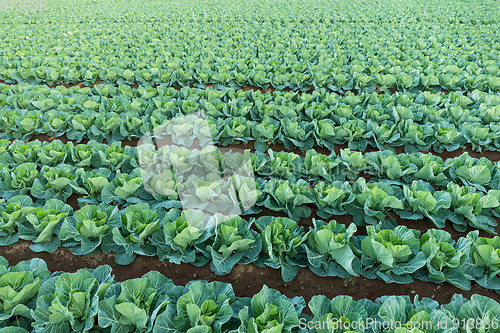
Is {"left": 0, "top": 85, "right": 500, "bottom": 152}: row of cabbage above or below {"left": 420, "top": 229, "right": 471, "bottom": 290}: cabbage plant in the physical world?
above

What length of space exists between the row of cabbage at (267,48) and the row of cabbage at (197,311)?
506 centimetres

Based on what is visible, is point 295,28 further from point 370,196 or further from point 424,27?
point 370,196

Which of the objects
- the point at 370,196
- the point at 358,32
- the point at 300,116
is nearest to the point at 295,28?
the point at 358,32

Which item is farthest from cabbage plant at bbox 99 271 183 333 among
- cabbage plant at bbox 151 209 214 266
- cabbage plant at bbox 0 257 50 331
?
cabbage plant at bbox 0 257 50 331

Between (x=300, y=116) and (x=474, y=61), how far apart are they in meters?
5.84

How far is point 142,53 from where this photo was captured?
8188 millimetres

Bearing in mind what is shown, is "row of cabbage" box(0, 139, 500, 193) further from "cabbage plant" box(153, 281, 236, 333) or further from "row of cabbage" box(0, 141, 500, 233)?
"cabbage plant" box(153, 281, 236, 333)

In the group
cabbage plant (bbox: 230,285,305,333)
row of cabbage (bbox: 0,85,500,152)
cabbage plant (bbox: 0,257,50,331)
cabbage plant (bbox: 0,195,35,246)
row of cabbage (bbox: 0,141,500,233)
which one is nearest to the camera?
cabbage plant (bbox: 230,285,305,333)

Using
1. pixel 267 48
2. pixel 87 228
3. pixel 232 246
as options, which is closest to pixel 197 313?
pixel 232 246

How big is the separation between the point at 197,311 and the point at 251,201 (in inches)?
57.9

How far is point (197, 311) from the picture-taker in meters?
2.02

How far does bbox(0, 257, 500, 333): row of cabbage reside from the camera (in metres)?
2.02

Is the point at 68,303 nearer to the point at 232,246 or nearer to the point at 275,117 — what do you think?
the point at 232,246

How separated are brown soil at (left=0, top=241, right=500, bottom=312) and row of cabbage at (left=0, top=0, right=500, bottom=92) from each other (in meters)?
4.58
